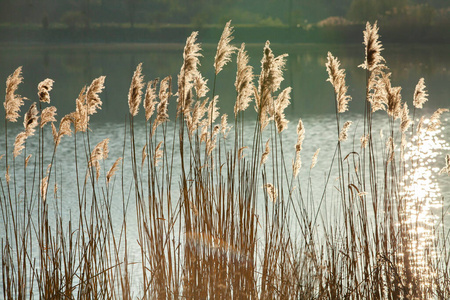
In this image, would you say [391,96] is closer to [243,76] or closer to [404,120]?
[404,120]

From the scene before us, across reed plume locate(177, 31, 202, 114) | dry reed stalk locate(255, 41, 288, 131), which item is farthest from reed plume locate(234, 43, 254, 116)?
reed plume locate(177, 31, 202, 114)

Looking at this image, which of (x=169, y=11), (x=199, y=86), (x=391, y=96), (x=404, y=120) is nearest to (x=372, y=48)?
(x=391, y=96)

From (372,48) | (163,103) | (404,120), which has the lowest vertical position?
(404,120)

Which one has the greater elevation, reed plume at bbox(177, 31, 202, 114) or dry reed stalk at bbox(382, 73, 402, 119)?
reed plume at bbox(177, 31, 202, 114)

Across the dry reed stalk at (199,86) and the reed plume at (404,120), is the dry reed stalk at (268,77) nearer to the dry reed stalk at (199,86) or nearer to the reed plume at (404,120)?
the dry reed stalk at (199,86)

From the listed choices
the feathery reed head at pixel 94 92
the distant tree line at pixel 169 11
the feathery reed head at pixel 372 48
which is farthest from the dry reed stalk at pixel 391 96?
the distant tree line at pixel 169 11

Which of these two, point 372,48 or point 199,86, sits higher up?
point 372,48

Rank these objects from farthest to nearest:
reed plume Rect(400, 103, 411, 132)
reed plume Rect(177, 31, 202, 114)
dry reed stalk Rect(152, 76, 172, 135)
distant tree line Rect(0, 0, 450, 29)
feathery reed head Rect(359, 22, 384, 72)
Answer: distant tree line Rect(0, 0, 450, 29) < reed plume Rect(400, 103, 411, 132) < feathery reed head Rect(359, 22, 384, 72) < dry reed stalk Rect(152, 76, 172, 135) < reed plume Rect(177, 31, 202, 114)

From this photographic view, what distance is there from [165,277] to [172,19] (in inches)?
2496

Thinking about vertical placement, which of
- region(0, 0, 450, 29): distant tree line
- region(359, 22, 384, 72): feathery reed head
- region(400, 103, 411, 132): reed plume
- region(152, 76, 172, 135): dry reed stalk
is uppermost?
region(0, 0, 450, 29): distant tree line

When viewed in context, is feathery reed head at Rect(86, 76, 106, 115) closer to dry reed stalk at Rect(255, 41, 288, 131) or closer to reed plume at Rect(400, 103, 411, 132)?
dry reed stalk at Rect(255, 41, 288, 131)

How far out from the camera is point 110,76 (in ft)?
97.7

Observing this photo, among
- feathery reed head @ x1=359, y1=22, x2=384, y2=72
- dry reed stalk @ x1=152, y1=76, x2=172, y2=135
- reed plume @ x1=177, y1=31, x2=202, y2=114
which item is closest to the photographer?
reed plume @ x1=177, y1=31, x2=202, y2=114

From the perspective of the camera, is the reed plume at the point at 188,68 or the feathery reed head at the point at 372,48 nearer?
the reed plume at the point at 188,68
